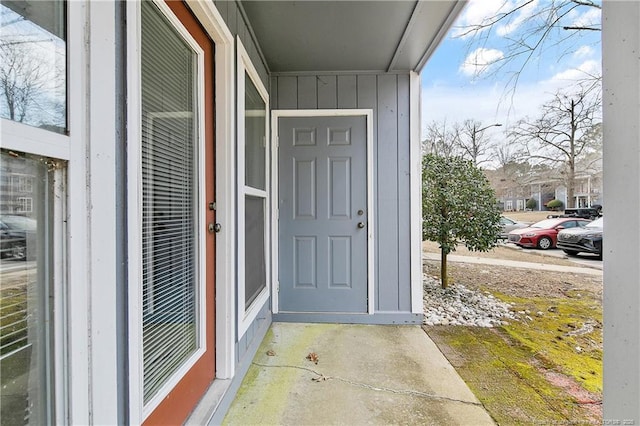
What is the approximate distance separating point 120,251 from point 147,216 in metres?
0.24

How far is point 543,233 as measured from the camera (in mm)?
7336

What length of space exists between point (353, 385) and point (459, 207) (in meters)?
2.58

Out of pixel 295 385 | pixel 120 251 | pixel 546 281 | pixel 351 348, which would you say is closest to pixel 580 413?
pixel 351 348

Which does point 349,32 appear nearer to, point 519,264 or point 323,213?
point 323,213

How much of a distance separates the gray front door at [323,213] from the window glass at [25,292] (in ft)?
7.68

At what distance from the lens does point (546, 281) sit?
14.9 feet

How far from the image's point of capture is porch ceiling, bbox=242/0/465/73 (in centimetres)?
200

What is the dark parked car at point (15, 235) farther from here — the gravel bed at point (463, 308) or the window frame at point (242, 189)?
the gravel bed at point (463, 308)

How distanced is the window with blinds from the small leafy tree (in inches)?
119

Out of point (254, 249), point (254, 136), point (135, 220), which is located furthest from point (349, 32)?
point (135, 220)

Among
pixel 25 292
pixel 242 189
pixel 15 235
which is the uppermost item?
pixel 242 189

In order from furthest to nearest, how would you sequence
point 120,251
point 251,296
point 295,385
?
point 251,296 → point 295,385 → point 120,251

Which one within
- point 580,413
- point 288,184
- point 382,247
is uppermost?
point 288,184

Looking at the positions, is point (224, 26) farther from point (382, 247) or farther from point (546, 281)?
point (546, 281)
